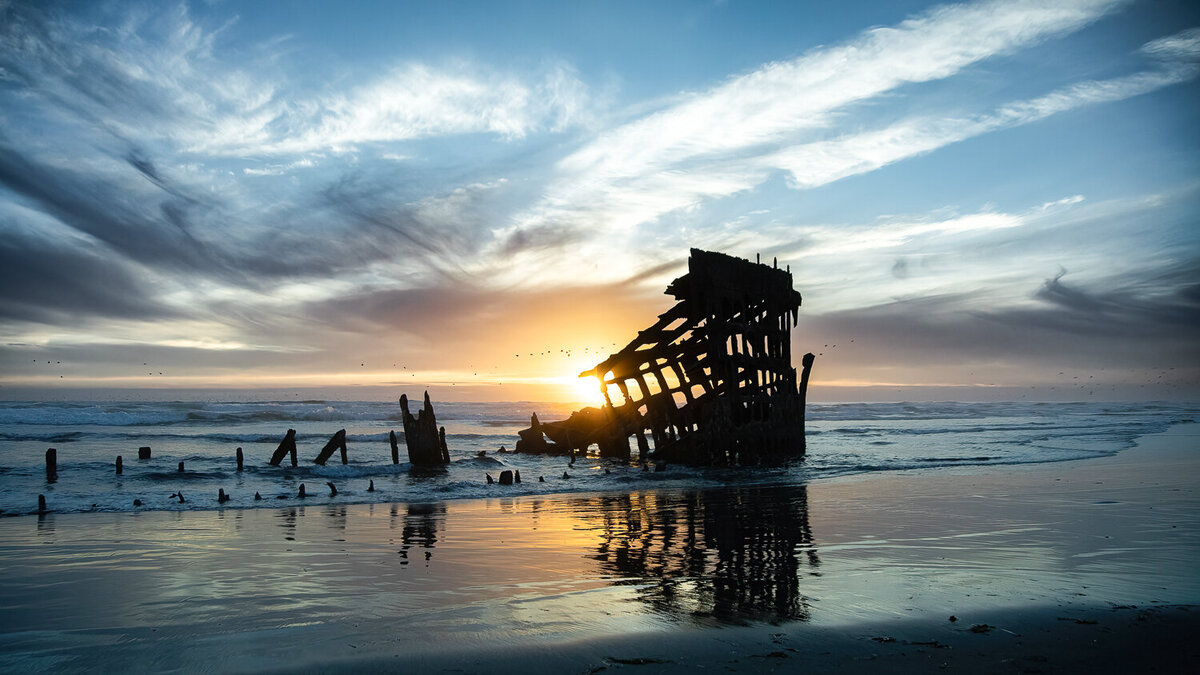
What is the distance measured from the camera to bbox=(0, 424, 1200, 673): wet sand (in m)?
4.43

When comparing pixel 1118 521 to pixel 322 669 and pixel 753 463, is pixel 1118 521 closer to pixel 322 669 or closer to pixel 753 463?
pixel 322 669

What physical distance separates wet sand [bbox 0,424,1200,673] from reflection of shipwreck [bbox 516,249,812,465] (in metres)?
9.38

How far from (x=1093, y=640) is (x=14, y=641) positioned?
795 cm

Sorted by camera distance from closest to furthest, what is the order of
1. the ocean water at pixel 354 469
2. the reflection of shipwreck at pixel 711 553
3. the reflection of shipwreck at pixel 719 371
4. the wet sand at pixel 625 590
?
1. the wet sand at pixel 625 590
2. the reflection of shipwreck at pixel 711 553
3. the ocean water at pixel 354 469
4. the reflection of shipwreck at pixel 719 371

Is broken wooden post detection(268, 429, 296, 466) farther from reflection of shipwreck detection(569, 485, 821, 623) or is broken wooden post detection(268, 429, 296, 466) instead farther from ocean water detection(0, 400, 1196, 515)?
reflection of shipwreck detection(569, 485, 821, 623)

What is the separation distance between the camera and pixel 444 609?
18.6 ft

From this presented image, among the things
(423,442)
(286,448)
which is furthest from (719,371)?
(286,448)

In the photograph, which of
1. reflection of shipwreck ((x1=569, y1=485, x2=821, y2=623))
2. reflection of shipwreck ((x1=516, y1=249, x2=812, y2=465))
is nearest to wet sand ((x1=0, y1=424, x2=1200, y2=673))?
reflection of shipwreck ((x1=569, y1=485, x2=821, y2=623))

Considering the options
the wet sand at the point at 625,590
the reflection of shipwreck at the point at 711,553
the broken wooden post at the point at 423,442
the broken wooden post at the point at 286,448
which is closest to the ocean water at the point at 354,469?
the broken wooden post at the point at 286,448

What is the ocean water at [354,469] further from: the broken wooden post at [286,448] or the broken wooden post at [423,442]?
the broken wooden post at [423,442]

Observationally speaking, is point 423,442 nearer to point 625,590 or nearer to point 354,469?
point 354,469

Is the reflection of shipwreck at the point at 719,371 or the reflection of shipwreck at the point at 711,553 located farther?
the reflection of shipwreck at the point at 719,371

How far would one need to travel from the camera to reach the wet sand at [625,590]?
14.5 feet

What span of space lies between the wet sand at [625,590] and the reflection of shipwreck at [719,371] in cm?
938
